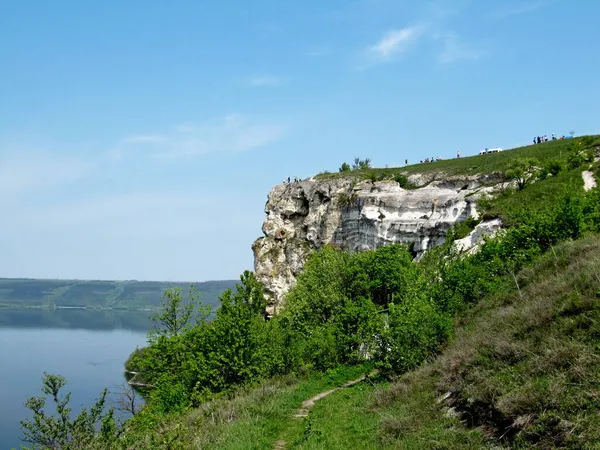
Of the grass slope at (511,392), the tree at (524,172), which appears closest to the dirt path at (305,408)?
the grass slope at (511,392)

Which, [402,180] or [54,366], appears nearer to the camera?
[402,180]

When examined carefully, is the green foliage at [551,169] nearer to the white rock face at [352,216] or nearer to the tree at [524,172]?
the tree at [524,172]

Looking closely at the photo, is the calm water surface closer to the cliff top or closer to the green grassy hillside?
the green grassy hillside

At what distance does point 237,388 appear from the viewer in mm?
25281

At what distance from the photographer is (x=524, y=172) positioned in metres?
45.8

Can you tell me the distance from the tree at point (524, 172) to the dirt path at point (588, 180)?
18.0 ft

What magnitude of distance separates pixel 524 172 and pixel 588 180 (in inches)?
347

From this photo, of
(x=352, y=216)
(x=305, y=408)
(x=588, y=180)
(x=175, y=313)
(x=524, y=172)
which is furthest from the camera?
(x=352, y=216)

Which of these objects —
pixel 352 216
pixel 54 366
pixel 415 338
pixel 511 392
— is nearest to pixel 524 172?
pixel 352 216

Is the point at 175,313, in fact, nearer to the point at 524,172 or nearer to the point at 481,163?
the point at 524,172

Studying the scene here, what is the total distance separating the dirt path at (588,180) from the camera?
35.9 meters

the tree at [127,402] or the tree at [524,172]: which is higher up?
the tree at [524,172]

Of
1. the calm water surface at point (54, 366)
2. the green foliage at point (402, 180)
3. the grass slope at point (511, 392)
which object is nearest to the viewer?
the grass slope at point (511, 392)

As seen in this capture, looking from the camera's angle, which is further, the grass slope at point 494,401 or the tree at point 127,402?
the tree at point 127,402
